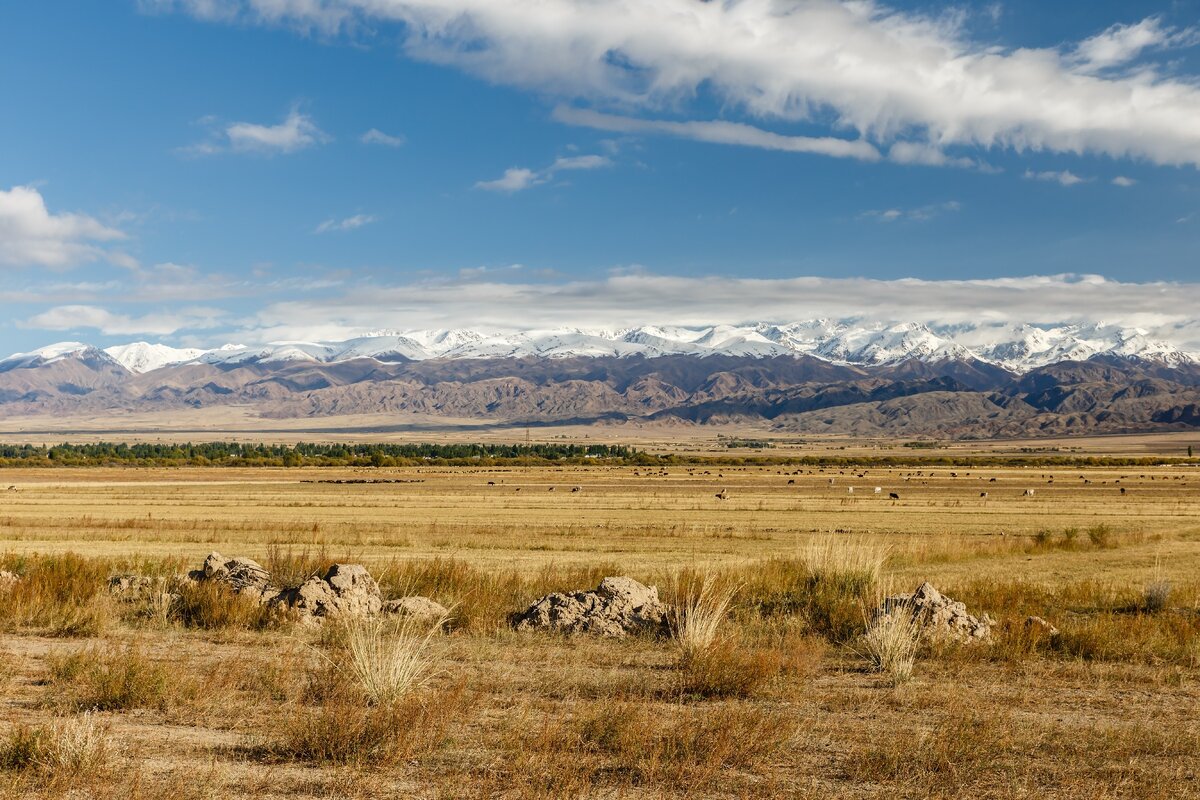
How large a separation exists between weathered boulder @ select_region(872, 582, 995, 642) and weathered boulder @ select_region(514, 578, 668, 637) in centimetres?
364

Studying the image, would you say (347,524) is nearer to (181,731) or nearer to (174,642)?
(174,642)

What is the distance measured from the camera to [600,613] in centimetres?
1612

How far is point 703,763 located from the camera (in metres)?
8.75

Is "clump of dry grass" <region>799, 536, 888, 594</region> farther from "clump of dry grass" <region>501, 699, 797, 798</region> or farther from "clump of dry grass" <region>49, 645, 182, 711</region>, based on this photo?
"clump of dry grass" <region>49, 645, 182, 711</region>

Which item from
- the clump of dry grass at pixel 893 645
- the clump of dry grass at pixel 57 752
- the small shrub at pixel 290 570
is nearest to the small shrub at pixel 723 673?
the clump of dry grass at pixel 893 645

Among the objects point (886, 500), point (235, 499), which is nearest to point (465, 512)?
point (235, 499)

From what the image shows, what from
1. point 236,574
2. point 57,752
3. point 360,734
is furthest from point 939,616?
point 236,574

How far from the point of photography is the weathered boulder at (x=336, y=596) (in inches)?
642

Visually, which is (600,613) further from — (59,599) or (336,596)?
(59,599)

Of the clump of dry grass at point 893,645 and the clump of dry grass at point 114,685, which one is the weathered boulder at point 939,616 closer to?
the clump of dry grass at point 893,645

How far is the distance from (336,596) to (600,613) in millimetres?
4461

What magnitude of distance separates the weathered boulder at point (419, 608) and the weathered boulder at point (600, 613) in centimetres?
128

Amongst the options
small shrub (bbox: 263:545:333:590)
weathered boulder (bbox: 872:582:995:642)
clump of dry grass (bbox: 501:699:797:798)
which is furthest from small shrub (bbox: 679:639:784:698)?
small shrub (bbox: 263:545:333:590)

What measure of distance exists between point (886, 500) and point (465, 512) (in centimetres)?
3094
